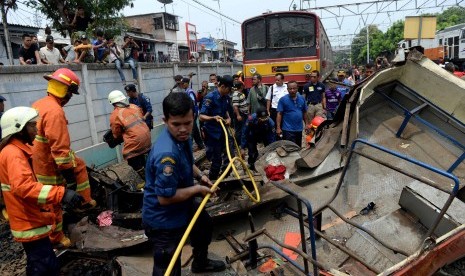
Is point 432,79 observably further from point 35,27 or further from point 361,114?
point 35,27

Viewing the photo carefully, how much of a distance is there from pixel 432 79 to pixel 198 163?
4469 millimetres

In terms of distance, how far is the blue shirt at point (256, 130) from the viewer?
6.07m

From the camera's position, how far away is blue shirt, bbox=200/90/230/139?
519 centimetres

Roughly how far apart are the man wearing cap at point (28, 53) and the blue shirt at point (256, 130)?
185 inches

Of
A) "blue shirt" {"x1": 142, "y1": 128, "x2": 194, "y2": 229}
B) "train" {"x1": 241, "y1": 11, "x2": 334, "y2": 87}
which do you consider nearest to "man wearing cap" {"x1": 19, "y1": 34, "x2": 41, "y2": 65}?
"train" {"x1": 241, "y1": 11, "x2": 334, "y2": 87}

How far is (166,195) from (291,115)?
4.20 meters

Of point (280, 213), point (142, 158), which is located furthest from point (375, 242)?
point (142, 158)

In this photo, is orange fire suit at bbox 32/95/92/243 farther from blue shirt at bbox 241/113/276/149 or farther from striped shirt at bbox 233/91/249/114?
striped shirt at bbox 233/91/249/114

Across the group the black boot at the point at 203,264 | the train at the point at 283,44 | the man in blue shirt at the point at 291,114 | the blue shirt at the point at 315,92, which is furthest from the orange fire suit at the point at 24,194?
the train at the point at 283,44

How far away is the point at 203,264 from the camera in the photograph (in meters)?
2.76

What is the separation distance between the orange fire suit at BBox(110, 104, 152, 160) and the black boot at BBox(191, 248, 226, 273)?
103 inches

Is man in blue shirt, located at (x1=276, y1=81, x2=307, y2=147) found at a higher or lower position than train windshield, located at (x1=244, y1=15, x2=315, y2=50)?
lower

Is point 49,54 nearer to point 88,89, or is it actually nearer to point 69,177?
point 88,89

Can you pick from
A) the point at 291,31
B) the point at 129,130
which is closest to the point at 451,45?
the point at 291,31
